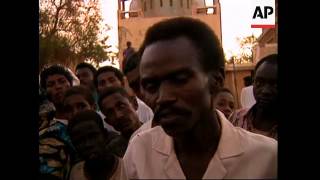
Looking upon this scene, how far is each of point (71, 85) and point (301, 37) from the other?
2.18 metres

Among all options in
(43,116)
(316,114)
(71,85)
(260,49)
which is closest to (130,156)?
(316,114)

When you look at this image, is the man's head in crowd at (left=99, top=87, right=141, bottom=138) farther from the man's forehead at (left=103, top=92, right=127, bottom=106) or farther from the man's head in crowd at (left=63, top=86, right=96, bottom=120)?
the man's head in crowd at (left=63, top=86, right=96, bottom=120)

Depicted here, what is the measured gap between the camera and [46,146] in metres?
2.23

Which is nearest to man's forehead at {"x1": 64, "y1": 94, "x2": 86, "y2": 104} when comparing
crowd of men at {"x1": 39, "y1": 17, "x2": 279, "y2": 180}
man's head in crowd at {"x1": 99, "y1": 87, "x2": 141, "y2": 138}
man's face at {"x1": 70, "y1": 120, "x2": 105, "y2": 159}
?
man's head in crowd at {"x1": 99, "y1": 87, "x2": 141, "y2": 138}

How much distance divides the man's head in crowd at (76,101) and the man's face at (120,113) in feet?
0.42

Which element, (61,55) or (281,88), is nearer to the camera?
(281,88)

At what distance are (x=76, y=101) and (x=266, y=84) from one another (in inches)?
51.5

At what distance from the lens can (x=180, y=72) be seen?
3.42 ft

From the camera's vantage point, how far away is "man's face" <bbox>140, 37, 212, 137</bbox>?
3.43 ft

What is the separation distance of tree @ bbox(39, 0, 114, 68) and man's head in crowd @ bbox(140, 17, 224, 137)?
3.89 ft

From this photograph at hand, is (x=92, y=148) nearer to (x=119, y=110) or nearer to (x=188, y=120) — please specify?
(x=119, y=110)

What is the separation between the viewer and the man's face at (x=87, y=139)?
2.38 m

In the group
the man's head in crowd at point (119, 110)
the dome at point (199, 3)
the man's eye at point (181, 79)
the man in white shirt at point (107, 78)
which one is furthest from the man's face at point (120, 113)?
the man's eye at point (181, 79)
